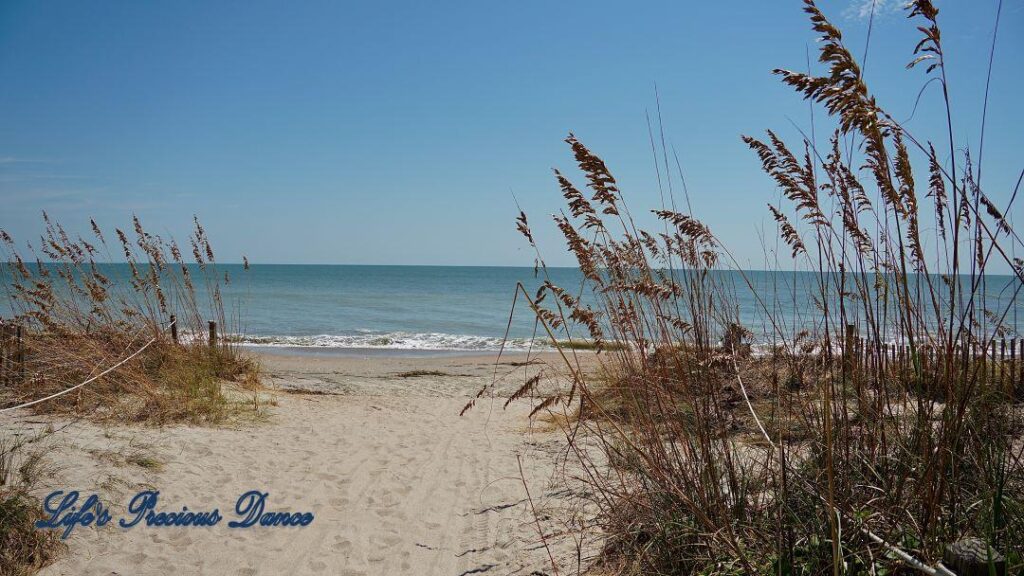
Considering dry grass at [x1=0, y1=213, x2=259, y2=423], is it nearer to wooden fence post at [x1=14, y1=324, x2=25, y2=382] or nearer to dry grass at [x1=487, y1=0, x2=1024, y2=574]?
wooden fence post at [x1=14, y1=324, x2=25, y2=382]

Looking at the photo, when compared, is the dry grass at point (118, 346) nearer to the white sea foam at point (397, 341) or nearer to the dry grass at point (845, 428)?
the dry grass at point (845, 428)

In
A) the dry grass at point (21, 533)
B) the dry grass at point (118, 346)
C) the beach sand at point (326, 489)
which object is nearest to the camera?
the dry grass at point (21, 533)

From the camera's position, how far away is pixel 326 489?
5055 millimetres

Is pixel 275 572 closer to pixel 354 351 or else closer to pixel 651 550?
pixel 651 550

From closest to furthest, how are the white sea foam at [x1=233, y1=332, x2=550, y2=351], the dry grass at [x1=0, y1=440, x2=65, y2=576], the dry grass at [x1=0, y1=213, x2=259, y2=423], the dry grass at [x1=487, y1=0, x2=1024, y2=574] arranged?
the dry grass at [x1=487, y1=0, x2=1024, y2=574] → the dry grass at [x1=0, y1=440, x2=65, y2=576] → the dry grass at [x1=0, y1=213, x2=259, y2=423] → the white sea foam at [x1=233, y1=332, x2=550, y2=351]

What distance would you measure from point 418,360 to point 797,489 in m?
15.4

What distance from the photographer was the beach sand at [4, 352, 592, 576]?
378 centimetres

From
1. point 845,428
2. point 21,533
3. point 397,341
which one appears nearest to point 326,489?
point 21,533

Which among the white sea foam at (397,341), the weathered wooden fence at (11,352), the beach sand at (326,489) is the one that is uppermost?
the weathered wooden fence at (11,352)

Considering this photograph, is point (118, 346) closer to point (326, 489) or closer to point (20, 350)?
point (20, 350)

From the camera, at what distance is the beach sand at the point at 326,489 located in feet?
12.4

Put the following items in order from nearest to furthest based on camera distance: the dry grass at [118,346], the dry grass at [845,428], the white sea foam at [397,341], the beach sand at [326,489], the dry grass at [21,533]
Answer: the dry grass at [845,428]
the dry grass at [21,533]
the beach sand at [326,489]
the dry grass at [118,346]
the white sea foam at [397,341]

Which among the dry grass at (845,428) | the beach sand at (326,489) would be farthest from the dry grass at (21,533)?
the dry grass at (845,428)

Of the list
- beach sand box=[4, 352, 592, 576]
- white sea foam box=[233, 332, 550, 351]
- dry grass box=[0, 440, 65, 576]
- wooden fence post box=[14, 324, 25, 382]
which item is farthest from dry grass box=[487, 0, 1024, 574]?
white sea foam box=[233, 332, 550, 351]
